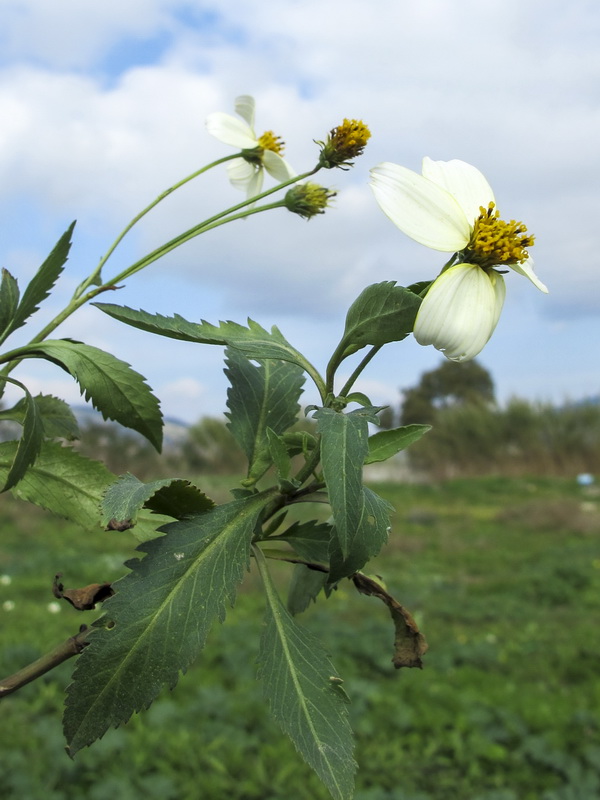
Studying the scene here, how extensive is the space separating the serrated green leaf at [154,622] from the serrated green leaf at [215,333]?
12 cm

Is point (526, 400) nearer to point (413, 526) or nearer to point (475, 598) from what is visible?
point (413, 526)

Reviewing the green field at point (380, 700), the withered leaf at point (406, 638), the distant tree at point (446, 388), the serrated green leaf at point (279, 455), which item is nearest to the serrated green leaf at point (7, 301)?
the serrated green leaf at point (279, 455)

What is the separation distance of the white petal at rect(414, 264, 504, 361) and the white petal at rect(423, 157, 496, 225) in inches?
2.3

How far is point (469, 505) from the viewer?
1260 cm

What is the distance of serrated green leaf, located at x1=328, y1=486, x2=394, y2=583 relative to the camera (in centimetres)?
50

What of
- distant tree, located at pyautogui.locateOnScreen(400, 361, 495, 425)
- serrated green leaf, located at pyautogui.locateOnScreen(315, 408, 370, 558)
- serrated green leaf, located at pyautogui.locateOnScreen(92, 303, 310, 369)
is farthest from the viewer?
distant tree, located at pyautogui.locateOnScreen(400, 361, 495, 425)

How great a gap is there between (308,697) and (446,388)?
74.1 feet

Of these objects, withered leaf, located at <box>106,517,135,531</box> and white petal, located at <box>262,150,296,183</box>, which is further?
white petal, located at <box>262,150,296,183</box>

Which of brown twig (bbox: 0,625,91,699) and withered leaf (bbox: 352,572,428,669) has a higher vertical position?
withered leaf (bbox: 352,572,428,669)

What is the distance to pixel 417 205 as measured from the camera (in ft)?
1.76

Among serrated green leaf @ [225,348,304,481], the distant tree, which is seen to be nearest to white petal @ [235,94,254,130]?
serrated green leaf @ [225,348,304,481]

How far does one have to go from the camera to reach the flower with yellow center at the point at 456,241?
0.51 metres

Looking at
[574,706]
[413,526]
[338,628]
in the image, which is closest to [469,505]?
[413,526]

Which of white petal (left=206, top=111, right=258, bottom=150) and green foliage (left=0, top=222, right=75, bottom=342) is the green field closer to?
white petal (left=206, top=111, right=258, bottom=150)
